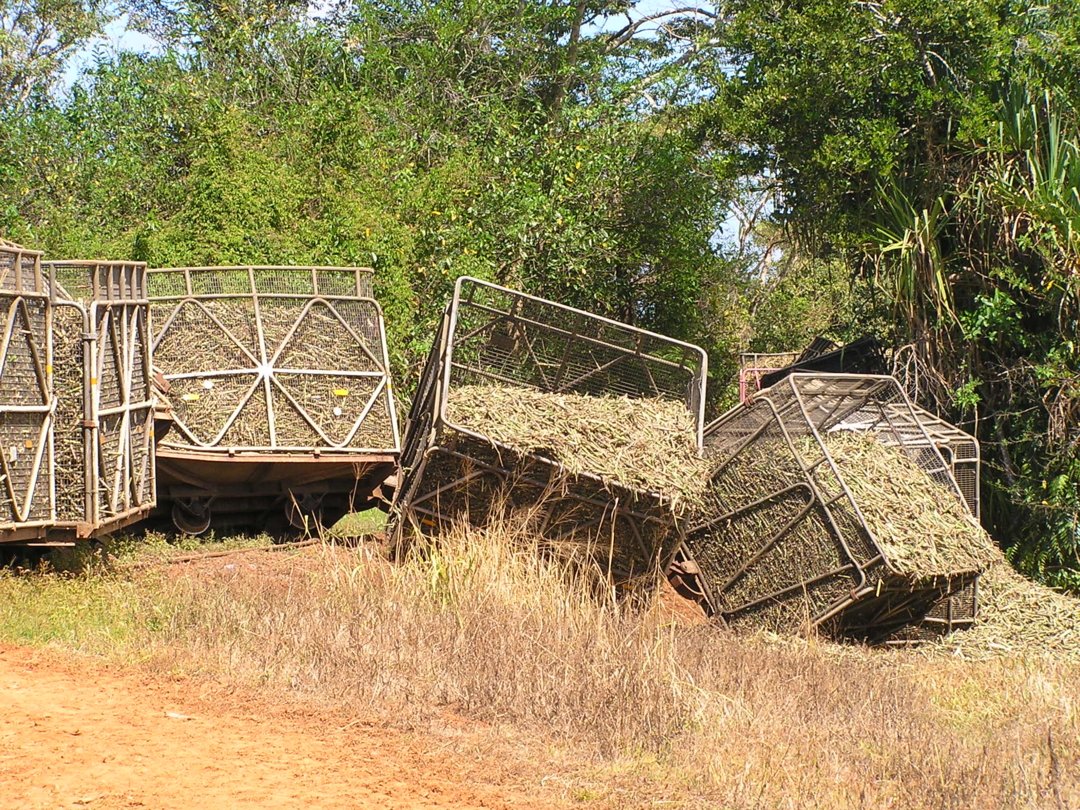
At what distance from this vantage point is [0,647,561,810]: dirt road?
5.18m

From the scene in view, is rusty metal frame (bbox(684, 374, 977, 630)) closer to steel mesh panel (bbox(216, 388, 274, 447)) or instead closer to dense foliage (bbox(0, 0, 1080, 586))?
dense foliage (bbox(0, 0, 1080, 586))

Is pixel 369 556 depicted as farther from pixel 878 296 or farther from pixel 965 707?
pixel 878 296

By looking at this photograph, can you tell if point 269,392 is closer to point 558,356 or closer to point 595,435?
point 558,356

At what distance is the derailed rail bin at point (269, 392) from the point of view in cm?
1274

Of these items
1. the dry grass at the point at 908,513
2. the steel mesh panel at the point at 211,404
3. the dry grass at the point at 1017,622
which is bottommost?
the dry grass at the point at 1017,622

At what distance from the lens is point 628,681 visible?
6.97 meters

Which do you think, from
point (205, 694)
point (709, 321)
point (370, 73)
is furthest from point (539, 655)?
point (370, 73)

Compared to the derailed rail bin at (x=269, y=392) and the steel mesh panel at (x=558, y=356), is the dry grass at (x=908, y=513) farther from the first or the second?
the derailed rail bin at (x=269, y=392)

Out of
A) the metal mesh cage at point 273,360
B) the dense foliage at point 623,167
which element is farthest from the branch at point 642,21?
the metal mesh cage at point 273,360

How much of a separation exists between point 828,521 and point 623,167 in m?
10.1

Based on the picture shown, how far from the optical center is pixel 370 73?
21.8 m

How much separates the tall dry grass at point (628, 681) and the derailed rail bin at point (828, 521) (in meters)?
0.67

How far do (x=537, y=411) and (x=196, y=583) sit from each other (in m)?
2.87

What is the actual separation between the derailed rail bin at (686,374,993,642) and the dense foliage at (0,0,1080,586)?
9.34ft
